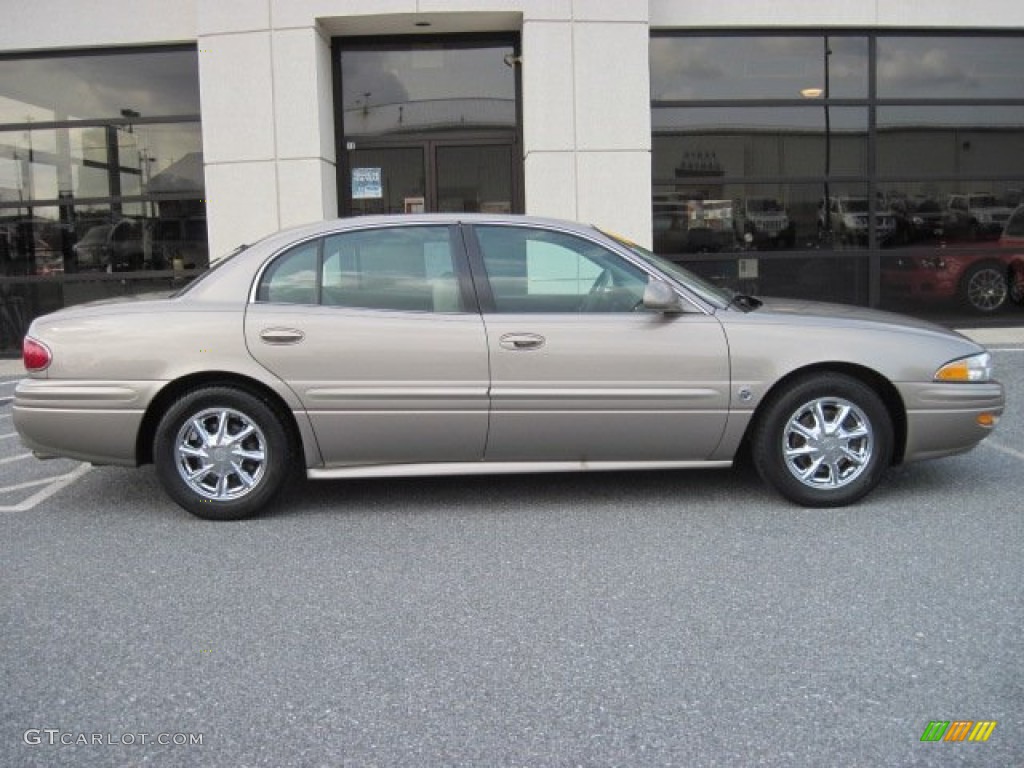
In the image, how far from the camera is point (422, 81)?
1135 cm

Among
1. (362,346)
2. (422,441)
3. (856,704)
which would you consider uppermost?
(362,346)

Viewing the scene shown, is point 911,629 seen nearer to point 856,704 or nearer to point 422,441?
point 856,704

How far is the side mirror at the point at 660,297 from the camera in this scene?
494 cm

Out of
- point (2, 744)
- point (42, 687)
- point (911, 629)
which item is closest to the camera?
point (2, 744)

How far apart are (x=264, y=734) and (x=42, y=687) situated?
86 centimetres

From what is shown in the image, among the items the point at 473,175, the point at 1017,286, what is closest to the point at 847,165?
the point at 1017,286

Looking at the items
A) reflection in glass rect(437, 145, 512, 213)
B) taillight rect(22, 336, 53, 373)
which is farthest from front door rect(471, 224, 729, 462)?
reflection in glass rect(437, 145, 512, 213)

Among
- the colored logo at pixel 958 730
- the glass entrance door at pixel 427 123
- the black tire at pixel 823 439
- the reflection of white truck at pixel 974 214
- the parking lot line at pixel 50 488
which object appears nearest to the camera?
→ the colored logo at pixel 958 730

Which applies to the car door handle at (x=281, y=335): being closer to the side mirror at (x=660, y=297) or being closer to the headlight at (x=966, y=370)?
the side mirror at (x=660, y=297)

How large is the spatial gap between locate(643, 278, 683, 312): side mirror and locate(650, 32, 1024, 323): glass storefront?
6.71m

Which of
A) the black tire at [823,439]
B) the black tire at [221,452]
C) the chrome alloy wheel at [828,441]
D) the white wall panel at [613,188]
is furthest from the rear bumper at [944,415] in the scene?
the white wall panel at [613,188]

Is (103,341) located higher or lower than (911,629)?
higher

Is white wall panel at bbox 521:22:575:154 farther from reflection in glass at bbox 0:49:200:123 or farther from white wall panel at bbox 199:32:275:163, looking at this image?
reflection in glass at bbox 0:49:200:123

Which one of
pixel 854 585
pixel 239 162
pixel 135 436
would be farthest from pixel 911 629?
pixel 239 162
